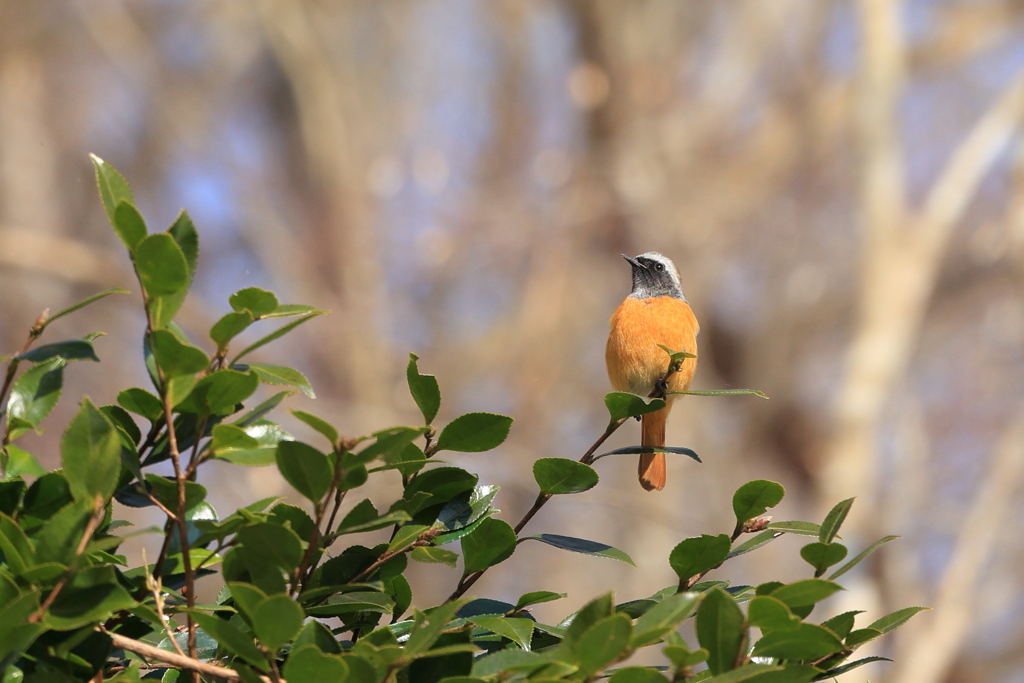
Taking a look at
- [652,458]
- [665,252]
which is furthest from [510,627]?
[665,252]

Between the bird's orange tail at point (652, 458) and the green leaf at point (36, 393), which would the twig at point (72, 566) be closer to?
the green leaf at point (36, 393)

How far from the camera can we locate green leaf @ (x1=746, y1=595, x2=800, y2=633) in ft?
3.06

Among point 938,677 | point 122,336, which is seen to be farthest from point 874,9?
point 122,336

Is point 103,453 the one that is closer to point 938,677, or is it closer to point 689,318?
point 689,318

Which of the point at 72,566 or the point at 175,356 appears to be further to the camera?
the point at 175,356

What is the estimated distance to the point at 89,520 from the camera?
87 cm

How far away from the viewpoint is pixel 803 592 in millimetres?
969

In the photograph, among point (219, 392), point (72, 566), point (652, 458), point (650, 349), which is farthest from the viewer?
point (650, 349)

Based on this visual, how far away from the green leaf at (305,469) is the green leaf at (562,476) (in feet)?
1.03

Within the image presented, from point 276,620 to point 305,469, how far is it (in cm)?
17

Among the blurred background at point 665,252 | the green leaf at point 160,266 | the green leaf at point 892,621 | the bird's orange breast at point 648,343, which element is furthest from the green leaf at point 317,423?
the blurred background at point 665,252

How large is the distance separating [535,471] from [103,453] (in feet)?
1.77

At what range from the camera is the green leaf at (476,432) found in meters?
1.19

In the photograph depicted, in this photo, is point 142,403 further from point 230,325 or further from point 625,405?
point 625,405
